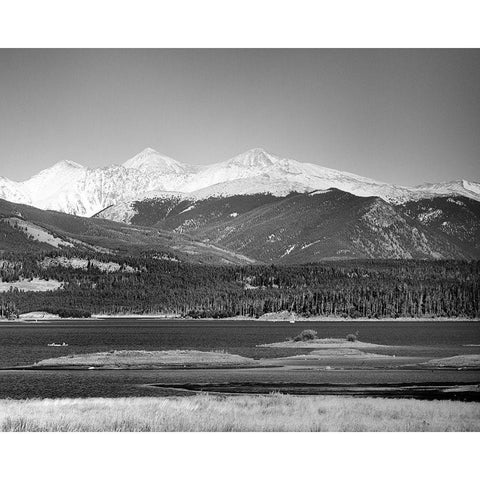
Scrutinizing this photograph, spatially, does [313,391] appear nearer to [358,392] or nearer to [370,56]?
[358,392]

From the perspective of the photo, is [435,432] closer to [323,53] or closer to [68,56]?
[323,53]

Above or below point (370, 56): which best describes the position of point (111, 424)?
below

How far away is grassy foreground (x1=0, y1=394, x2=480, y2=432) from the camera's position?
40.0m

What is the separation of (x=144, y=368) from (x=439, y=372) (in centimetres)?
2302

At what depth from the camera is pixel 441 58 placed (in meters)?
50.3

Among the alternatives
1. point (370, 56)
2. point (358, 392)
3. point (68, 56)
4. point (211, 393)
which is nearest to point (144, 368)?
point (211, 393)

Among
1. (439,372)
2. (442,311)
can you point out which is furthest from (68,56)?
(442,311)

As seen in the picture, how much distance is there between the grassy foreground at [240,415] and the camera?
3997cm

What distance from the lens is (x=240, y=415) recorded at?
41.6m

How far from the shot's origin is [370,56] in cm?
5159

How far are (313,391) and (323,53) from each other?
20.5 meters

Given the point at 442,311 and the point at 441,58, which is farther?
the point at 442,311
